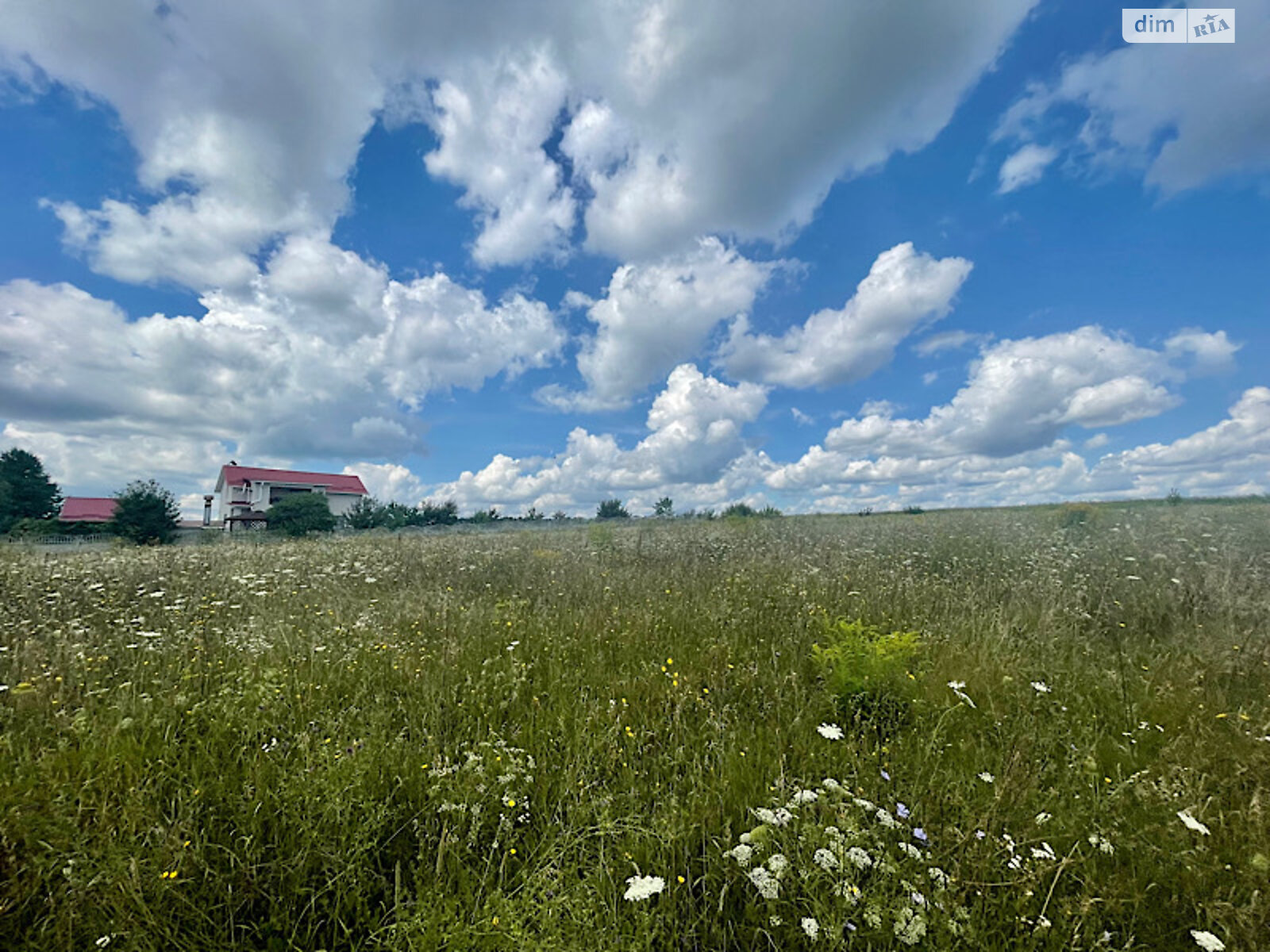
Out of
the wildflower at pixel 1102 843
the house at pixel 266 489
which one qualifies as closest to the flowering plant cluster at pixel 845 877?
the wildflower at pixel 1102 843

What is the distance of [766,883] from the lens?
1.77 metres

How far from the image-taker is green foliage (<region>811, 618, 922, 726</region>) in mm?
3330

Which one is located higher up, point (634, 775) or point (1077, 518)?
point (1077, 518)

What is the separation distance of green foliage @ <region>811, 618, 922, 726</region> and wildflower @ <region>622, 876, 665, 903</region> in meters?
1.93

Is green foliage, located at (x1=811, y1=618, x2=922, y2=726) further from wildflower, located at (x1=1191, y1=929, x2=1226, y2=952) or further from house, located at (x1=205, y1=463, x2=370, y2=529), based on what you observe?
house, located at (x1=205, y1=463, x2=370, y2=529)

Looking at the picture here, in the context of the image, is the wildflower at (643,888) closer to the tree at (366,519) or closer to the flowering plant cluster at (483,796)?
the flowering plant cluster at (483,796)

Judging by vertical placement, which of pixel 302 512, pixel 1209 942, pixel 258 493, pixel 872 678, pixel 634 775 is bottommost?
pixel 1209 942

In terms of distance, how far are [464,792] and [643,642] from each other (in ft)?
7.79

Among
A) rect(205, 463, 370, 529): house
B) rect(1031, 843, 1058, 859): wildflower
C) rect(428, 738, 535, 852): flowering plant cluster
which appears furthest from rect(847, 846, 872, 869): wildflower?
rect(205, 463, 370, 529): house

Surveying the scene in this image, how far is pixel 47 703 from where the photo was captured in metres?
3.00

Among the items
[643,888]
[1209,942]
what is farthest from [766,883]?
[1209,942]

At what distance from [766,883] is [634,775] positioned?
97 centimetres

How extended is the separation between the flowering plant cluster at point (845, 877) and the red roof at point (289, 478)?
63.2m

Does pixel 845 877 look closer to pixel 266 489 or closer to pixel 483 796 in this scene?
pixel 483 796
